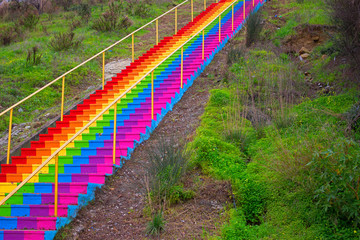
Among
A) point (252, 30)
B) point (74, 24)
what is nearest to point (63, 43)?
point (74, 24)

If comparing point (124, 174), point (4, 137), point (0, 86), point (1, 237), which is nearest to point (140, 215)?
point (124, 174)

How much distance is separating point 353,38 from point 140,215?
6469mm

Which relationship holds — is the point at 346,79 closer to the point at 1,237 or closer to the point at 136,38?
the point at 1,237

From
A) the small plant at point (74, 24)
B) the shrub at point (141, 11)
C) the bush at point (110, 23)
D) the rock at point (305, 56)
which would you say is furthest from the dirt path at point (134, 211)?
the shrub at point (141, 11)

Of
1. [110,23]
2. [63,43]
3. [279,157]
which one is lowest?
[279,157]

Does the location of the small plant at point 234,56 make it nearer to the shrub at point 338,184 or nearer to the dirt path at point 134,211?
the dirt path at point 134,211

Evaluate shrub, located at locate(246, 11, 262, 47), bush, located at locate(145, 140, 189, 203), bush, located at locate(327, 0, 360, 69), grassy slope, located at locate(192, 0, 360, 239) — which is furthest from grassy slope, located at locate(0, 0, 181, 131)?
bush, located at locate(327, 0, 360, 69)

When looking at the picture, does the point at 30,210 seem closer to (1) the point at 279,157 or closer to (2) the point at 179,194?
(2) the point at 179,194

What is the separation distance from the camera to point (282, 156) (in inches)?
225

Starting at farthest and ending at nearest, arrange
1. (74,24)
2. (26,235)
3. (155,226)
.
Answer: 1. (74,24)
2. (26,235)
3. (155,226)

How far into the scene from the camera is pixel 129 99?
9797 mm

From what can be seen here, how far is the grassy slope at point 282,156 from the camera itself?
4785mm

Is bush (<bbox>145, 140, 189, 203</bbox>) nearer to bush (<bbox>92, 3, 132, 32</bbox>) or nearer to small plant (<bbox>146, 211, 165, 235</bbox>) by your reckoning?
small plant (<bbox>146, 211, 165, 235</bbox>)

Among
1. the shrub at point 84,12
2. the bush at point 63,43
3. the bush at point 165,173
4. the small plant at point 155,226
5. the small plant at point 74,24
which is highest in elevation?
the shrub at point 84,12
